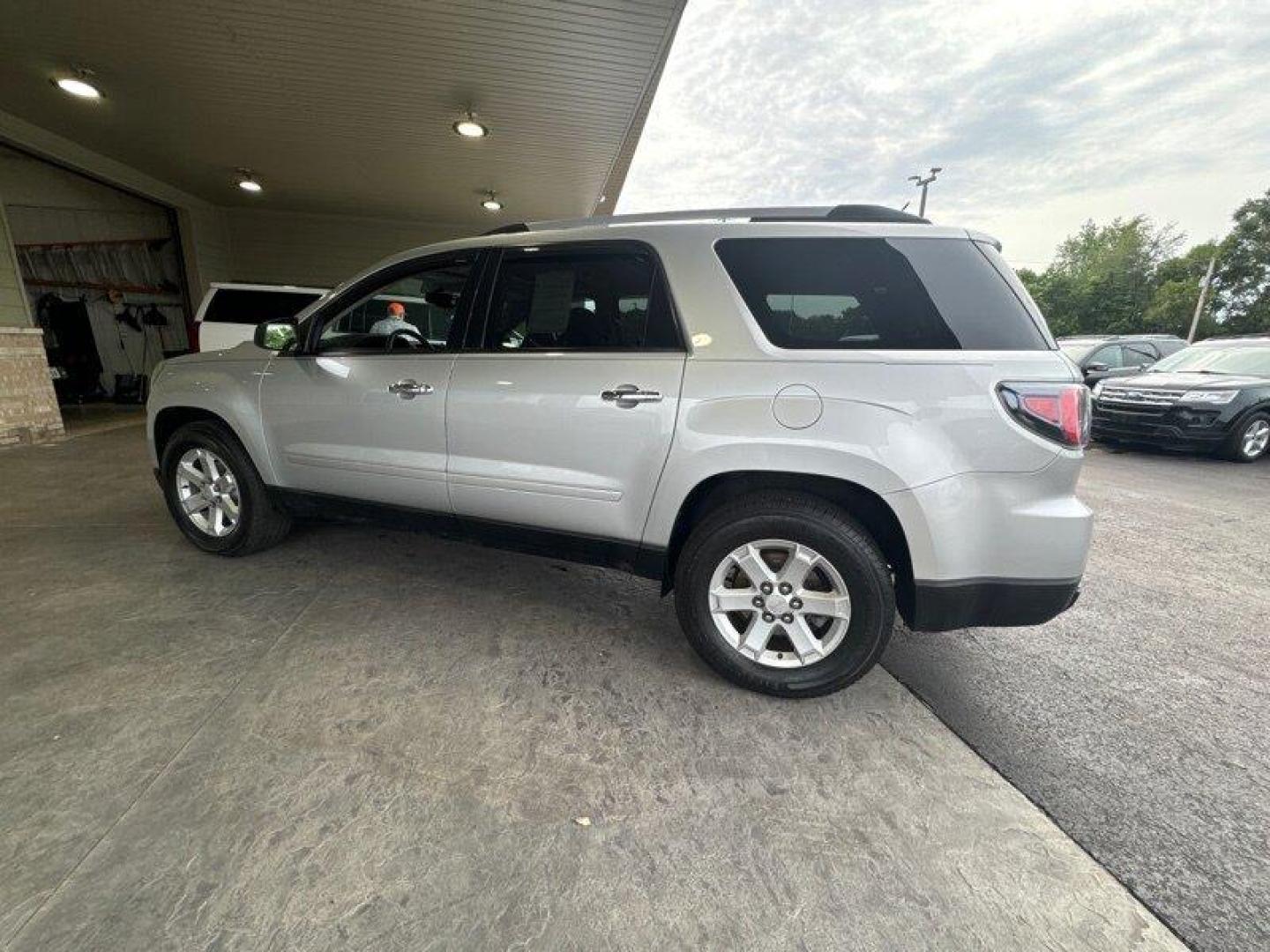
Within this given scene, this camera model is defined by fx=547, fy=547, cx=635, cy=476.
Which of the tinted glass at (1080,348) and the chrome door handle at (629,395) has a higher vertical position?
the tinted glass at (1080,348)

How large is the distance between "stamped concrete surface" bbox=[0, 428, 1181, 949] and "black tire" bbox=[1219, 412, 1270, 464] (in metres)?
8.44

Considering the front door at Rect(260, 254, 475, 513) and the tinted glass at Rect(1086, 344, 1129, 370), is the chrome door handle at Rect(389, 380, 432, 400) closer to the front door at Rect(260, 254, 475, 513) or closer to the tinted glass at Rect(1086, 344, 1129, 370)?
the front door at Rect(260, 254, 475, 513)

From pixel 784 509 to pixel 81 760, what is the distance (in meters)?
2.53

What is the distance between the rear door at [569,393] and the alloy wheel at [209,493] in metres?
1.69

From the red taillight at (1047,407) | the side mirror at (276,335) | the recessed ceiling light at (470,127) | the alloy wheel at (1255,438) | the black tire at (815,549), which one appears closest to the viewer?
the red taillight at (1047,407)

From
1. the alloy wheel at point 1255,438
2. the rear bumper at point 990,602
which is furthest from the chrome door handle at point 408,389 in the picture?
the alloy wheel at point 1255,438

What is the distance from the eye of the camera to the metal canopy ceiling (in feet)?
14.8

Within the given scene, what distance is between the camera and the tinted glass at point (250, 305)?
748 cm

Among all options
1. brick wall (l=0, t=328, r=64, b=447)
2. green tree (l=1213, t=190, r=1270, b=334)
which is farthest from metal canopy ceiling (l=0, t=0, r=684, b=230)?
green tree (l=1213, t=190, r=1270, b=334)

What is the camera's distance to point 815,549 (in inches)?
82.0

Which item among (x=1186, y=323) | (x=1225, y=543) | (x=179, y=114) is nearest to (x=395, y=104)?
(x=179, y=114)

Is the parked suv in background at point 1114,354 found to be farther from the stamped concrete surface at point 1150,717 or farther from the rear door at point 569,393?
the rear door at point 569,393

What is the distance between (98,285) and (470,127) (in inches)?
383

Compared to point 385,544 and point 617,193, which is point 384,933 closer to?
point 385,544
